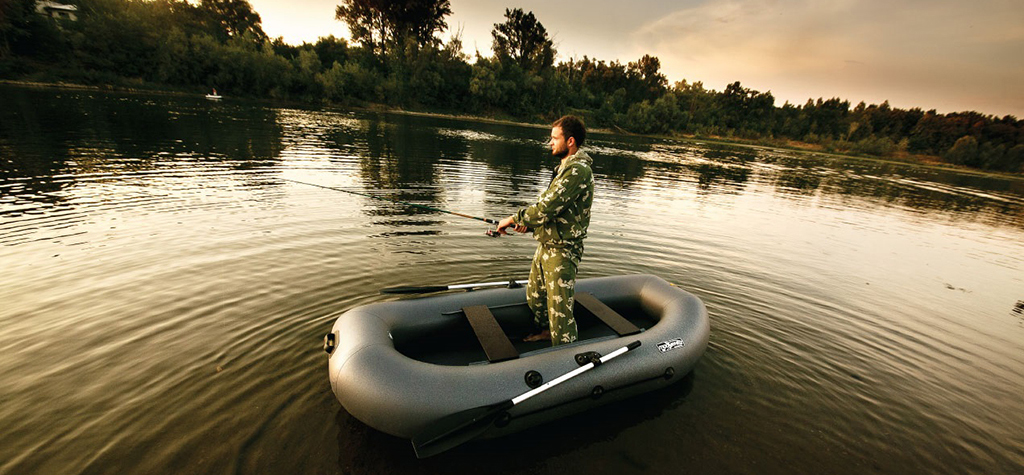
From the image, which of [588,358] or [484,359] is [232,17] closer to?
[484,359]

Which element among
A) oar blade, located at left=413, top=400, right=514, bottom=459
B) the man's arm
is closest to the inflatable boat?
oar blade, located at left=413, top=400, right=514, bottom=459

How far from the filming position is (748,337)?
5383 millimetres

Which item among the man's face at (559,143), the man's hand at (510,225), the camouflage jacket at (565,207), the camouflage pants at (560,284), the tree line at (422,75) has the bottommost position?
the camouflage pants at (560,284)

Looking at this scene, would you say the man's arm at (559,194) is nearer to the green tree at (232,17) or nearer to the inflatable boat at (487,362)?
the inflatable boat at (487,362)

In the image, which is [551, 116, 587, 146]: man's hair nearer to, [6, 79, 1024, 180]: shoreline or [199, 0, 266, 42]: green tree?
[6, 79, 1024, 180]: shoreline

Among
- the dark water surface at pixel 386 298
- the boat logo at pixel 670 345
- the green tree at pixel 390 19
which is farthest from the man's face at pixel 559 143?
the green tree at pixel 390 19

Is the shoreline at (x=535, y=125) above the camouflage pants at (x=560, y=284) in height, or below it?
above

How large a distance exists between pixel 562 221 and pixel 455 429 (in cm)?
207

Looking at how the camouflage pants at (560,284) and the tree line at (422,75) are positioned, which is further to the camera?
the tree line at (422,75)

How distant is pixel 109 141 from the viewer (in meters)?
15.3

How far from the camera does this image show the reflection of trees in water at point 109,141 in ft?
36.1

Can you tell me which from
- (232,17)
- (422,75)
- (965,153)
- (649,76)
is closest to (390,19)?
(422,75)

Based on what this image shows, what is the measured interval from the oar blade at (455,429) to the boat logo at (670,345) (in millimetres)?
1777

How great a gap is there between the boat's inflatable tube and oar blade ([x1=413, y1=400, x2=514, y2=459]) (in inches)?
2.5
